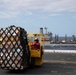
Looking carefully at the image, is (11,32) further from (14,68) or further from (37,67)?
(37,67)

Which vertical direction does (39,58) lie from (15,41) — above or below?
below

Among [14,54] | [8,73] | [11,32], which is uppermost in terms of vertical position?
[11,32]

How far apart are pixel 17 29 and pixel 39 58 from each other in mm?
3582

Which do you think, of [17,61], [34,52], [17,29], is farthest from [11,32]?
[34,52]

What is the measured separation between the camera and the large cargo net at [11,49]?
48.4ft

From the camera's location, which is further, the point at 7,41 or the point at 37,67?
the point at 37,67

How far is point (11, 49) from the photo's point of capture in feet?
A: 48.9

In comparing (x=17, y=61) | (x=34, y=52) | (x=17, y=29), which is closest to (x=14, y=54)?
(x=17, y=61)

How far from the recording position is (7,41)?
49.2 ft

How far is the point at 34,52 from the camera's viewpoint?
673 inches

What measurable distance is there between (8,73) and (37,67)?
312cm

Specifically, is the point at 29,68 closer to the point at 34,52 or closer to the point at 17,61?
the point at 34,52

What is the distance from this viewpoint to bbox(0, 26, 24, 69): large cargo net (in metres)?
14.8

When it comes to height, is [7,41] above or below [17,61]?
above
